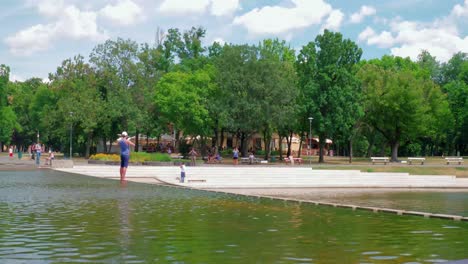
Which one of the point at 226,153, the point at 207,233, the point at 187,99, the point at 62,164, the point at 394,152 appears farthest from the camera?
the point at 226,153

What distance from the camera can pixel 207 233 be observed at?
1186 cm

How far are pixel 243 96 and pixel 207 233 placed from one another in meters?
50.4

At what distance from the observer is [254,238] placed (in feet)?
37.1

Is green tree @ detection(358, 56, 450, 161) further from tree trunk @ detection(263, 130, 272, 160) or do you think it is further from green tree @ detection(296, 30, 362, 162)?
tree trunk @ detection(263, 130, 272, 160)

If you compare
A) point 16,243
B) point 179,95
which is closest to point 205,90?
point 179,95

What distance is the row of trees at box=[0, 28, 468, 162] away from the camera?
6150 centimetres

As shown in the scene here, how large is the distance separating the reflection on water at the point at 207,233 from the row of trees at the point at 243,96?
42.9 metres

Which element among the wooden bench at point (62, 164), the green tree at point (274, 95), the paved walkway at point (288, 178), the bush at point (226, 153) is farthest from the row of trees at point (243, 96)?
the paved walkway at point (288, 178)

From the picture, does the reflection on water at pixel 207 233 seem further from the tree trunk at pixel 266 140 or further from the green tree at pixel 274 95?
the tree trunk at pixel 266 140

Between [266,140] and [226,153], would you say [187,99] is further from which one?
[226,153]

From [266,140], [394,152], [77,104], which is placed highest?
[77,104]

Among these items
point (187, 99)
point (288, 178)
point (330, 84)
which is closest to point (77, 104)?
point (187, 99)

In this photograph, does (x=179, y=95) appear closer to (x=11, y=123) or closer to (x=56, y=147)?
(x=11, y=123)

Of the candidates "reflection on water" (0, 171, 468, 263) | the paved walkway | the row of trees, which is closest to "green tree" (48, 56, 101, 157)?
the row of trees
